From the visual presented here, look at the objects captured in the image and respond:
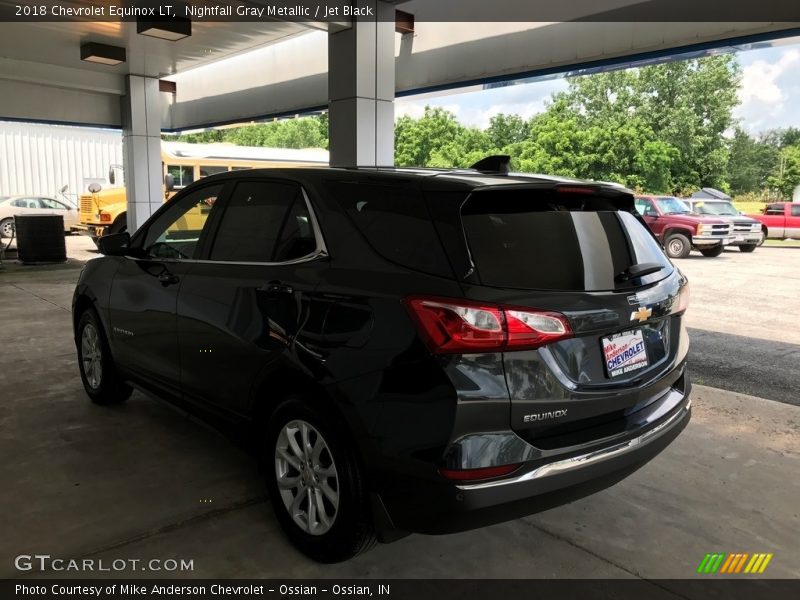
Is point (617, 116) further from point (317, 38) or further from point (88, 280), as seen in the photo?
point (88, 280)

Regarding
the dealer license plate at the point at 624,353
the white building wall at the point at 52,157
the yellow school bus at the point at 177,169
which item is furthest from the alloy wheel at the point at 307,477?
the white building wall at the point at 52,157

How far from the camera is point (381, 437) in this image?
2.35 metres

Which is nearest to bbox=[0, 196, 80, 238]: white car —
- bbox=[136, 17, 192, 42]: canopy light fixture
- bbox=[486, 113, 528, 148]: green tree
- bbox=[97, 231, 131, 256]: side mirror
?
bbox=[136, 17, 192, 42]: canopy light fixture

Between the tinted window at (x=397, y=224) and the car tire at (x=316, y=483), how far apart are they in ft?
2.28

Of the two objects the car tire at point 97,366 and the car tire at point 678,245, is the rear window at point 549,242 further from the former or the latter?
the car tire at point 678,245

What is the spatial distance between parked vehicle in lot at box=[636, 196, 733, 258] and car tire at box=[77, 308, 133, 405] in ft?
50.8

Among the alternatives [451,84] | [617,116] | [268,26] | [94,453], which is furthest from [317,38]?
[617,116]

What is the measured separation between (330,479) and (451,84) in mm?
8517

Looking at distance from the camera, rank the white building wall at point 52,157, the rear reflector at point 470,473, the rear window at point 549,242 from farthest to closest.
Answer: the white building wall at point 52,157
the rear window at point 549,242
the rear reflector at point 470,473

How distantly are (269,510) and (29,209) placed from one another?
22629mm

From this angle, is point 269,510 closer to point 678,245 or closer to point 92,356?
point 92,356

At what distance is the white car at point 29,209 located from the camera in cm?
2167

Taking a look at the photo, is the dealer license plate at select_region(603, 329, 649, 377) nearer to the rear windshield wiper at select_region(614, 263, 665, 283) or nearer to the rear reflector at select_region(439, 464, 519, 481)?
the rear windshield wiper at select_region(614, 263, 665, 283)

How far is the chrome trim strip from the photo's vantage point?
2230 millimetres
